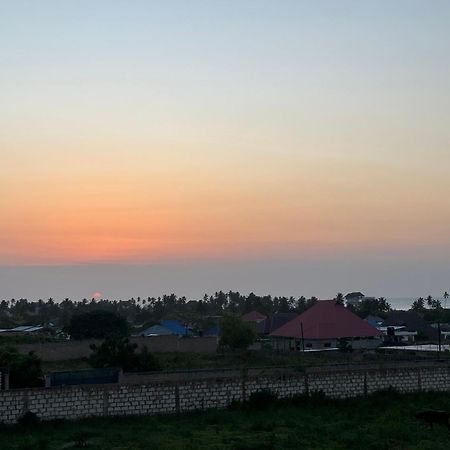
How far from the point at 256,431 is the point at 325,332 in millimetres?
39987

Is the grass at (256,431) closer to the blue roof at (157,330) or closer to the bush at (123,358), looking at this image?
the bush at (123,358)

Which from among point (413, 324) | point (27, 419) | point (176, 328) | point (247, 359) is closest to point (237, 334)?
point (247, 359)

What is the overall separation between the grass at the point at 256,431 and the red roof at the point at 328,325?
1384 inches

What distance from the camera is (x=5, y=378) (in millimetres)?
23359

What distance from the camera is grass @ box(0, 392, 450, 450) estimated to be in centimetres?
1683

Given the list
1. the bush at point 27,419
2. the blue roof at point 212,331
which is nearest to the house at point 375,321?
the blue roof at point 212,331

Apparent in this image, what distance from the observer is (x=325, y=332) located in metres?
57.8

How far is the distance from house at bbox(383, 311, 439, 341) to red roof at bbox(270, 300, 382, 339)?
14.6 meters

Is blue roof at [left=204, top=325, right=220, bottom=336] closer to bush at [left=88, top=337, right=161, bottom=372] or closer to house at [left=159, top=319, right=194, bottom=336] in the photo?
house at [left=159, top=319, right=194, bottom=336]

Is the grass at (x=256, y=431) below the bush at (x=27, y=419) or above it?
below

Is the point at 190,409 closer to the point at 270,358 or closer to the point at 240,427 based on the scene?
the point at 240,427

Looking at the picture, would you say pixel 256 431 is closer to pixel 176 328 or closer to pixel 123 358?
pixel 123 358

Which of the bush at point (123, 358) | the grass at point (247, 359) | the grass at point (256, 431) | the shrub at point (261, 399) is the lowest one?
the grass at point (247, 359)

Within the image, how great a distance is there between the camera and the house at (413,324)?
72688mm
